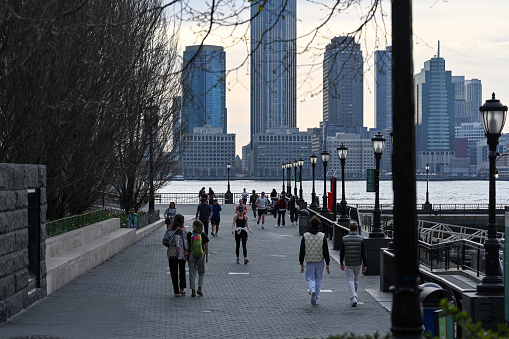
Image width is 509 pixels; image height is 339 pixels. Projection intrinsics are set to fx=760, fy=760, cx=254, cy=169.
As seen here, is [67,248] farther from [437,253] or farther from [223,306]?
[437,253]

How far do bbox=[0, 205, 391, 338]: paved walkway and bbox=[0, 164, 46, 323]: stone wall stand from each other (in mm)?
302

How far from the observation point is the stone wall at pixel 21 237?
11984 mm

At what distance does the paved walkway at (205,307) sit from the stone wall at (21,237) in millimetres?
302

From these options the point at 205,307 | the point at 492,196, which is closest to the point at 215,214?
the point at 205,307

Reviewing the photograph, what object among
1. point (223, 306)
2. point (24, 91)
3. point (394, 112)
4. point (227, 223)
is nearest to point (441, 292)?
point (394, 112)

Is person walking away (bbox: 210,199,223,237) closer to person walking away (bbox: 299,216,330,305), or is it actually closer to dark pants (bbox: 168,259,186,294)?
dark pants (bbox: 168,259,186,294)

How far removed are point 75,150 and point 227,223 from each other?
799 inches

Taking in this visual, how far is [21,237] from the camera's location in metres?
13.0

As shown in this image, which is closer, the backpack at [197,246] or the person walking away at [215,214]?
the backpack at [197,246]

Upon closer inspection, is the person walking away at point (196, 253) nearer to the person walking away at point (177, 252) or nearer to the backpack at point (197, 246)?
the backpack at point (197, 246)

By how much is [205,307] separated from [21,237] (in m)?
3.50

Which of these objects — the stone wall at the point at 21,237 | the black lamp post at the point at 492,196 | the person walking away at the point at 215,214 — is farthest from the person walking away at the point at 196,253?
the person walking away at the point at 215,214

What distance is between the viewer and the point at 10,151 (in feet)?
59.6

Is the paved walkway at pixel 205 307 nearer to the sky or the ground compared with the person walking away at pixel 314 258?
nearer to the ground
